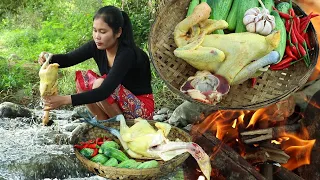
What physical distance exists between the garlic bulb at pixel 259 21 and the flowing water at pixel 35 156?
1408 millimetres

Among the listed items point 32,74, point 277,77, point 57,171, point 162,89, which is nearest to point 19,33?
point 32,74

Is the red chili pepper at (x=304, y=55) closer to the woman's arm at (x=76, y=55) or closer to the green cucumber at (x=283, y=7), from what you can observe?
the green cucumber at (x=283, y=7)

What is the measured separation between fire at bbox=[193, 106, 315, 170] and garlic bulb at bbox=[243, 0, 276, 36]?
2.34 feet

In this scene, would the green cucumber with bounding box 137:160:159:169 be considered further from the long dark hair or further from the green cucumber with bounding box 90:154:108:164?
the long dark hair

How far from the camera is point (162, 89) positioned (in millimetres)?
6363

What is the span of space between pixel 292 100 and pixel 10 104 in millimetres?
3612

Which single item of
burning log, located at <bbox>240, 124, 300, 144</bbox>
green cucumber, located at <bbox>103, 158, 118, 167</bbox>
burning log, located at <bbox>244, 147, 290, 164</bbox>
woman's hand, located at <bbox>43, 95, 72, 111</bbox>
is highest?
woman's hand, located at <bbox>43, 95, 72, 111</bbox>

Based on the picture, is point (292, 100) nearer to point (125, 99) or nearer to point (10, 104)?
point (125, 99)

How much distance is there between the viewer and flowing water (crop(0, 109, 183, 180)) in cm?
436

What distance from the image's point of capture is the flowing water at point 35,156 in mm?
4363

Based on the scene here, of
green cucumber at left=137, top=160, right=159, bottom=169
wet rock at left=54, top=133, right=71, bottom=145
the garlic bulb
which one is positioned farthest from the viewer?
wet rock at left=54, top=133, right=71, bottom=145

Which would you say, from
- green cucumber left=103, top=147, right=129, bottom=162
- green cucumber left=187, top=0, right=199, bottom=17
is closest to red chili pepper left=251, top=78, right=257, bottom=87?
green cucumber left=187, top=0, right=199, bottom=17

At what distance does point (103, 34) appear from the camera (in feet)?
12.2

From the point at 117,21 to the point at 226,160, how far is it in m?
1.41
